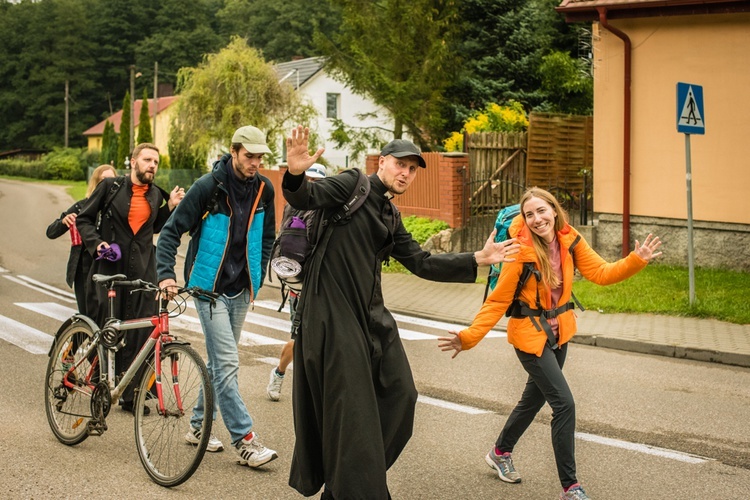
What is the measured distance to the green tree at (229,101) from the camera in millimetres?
33062

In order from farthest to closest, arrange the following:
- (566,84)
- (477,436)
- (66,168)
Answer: (66,168) < (566,84) < (477,436)

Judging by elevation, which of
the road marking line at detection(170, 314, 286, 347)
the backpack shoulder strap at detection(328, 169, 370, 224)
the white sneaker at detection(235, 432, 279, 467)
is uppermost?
the backpack shoulder strap at detection(328, 169, 370, 224)

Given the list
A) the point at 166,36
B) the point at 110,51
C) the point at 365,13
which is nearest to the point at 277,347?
the point at 365,13

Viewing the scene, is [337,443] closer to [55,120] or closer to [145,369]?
[145,369]

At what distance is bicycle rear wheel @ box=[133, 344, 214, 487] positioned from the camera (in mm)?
5426

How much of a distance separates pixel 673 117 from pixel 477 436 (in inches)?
391

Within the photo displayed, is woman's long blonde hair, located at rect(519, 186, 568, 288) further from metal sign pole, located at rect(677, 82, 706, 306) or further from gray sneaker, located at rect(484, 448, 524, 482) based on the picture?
metal sign pole, located at rect(677, 82, 706, 306)

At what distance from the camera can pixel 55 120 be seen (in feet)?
314

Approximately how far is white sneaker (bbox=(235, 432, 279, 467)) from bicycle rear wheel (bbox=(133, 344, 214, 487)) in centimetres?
39

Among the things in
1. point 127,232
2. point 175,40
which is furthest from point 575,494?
point 175,40

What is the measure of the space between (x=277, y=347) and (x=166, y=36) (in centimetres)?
8574

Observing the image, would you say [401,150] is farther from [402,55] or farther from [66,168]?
Result: [66,168]

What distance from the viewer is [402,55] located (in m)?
33.3

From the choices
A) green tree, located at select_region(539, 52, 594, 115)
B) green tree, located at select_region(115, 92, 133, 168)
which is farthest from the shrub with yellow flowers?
green tree, located at select_region(115, 92, 133, 168)
